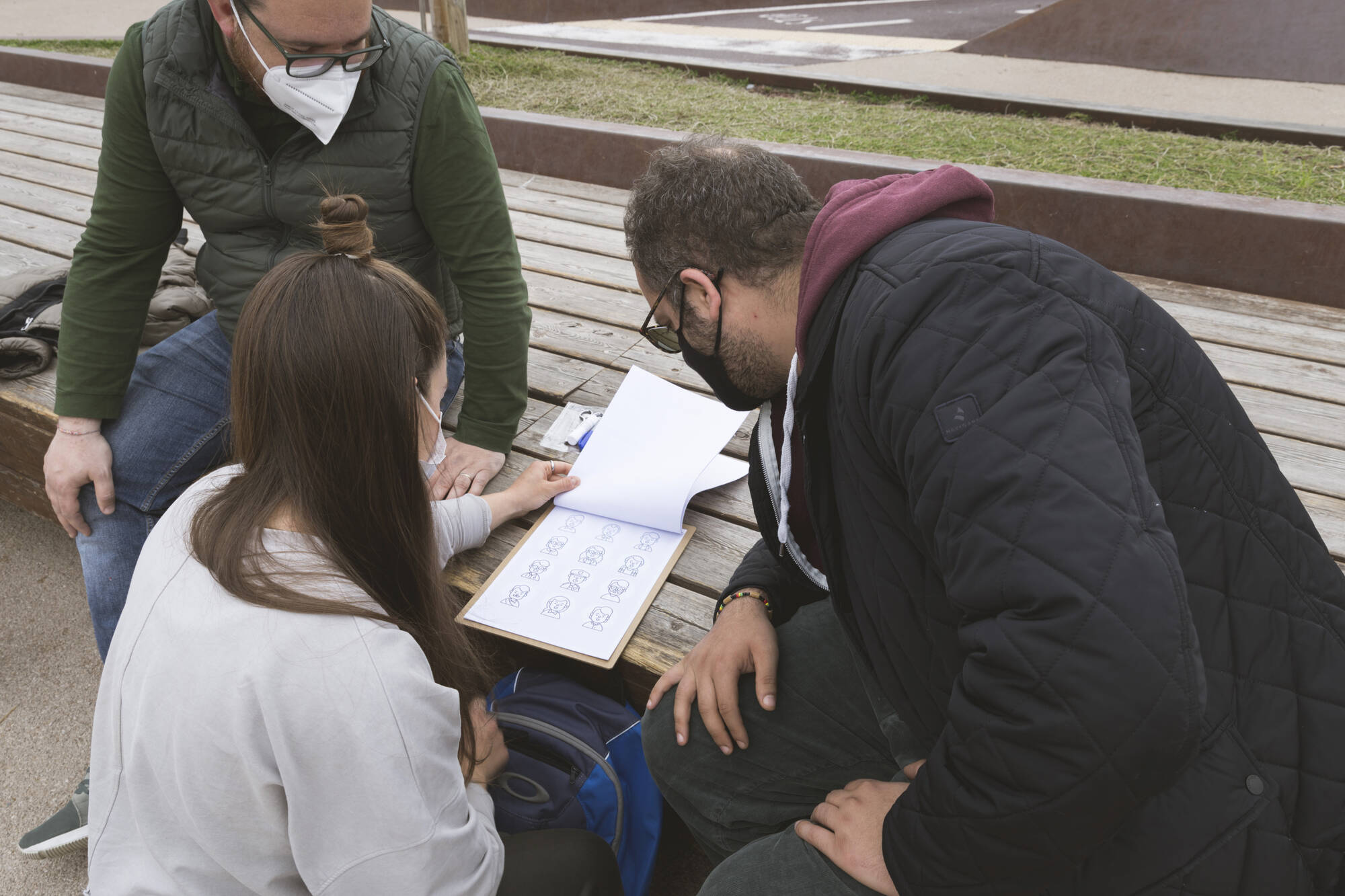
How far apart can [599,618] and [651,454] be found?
0.45 meters

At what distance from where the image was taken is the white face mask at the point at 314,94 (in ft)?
5.64

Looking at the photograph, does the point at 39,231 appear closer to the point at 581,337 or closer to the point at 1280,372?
the point at 581,337

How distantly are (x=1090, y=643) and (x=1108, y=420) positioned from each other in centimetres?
22

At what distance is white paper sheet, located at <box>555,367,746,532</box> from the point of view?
1811mm

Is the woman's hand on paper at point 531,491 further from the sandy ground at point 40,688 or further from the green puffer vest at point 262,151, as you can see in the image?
the sandy ground at point 40,688

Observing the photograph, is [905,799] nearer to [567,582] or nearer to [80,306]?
[567,582]

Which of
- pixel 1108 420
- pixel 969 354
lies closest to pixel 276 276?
pixel 969 354

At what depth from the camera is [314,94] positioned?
5.76 feet

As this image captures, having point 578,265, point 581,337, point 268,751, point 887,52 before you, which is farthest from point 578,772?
point 887,52

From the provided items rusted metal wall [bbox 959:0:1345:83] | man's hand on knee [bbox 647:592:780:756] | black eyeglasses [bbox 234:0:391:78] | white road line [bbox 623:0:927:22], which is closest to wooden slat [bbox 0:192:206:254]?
black eyeglasses [bbox 234:0:391:78]

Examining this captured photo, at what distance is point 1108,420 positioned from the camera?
87cm

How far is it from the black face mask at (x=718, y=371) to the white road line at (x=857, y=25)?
9.19m

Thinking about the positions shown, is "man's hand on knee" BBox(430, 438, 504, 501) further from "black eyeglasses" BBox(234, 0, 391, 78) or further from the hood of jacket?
the hood of jacket

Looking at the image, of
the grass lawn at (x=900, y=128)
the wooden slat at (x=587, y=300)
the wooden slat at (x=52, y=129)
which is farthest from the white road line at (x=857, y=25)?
the wooden slat at (x=587, y=300)
